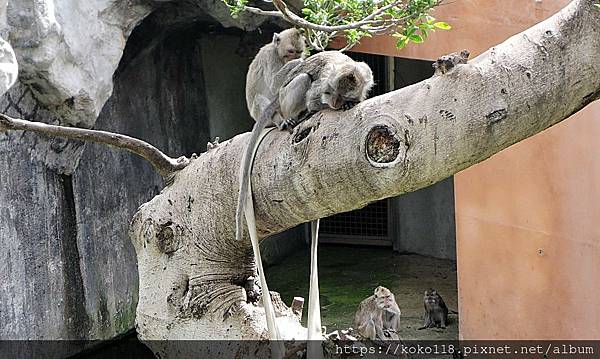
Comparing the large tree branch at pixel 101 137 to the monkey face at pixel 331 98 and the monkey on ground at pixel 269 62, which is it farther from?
the monkey on ground at pixel 269 62

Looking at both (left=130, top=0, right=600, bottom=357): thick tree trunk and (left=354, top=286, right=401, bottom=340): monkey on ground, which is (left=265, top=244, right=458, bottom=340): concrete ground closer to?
(left=354, top=286, right=401, bottom=340): monkey on ground

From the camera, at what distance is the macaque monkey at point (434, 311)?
1049 centimetres

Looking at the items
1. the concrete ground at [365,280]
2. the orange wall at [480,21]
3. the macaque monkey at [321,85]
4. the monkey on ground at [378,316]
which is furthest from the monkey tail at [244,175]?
the concrete ground at [365,280]

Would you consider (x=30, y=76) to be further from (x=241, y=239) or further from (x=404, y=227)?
(x=404, y=227)

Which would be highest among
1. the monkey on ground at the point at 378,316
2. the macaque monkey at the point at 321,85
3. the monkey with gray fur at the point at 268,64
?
the monkey with gray fur at the point at 268,64

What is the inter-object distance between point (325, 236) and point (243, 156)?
1023cm

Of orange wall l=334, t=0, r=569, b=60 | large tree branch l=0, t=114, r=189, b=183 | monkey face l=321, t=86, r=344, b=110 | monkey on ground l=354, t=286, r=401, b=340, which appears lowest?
monkey on ground l=354, t=286, r=401, b=340

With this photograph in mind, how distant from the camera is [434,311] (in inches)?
416

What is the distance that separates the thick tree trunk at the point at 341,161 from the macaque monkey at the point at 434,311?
240 inches

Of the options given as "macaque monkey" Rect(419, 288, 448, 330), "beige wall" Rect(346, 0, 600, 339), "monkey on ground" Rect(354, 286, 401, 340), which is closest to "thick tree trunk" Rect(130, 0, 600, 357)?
"beige wall" Rect(346, 0, 600, 339)

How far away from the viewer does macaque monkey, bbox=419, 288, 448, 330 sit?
10492mm

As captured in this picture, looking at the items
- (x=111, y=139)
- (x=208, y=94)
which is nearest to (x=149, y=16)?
(x=208, y=94)

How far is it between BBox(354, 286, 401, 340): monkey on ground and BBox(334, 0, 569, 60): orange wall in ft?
7.24

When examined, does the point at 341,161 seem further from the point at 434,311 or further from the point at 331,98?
the point at 434,311
